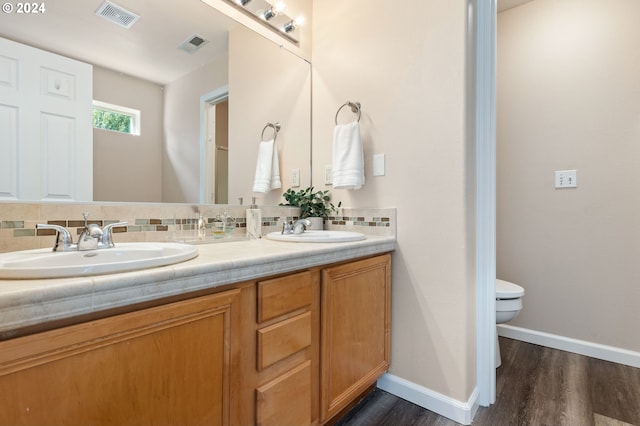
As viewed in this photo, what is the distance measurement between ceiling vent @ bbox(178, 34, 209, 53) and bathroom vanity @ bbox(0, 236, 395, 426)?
3.40ft

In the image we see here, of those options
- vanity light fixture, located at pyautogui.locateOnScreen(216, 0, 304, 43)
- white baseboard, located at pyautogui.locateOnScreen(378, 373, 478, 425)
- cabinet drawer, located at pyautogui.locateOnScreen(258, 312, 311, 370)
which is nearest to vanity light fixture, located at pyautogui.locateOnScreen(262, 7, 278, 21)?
vanity light fixture, located at pyautogui.locateOnScreen(216, 0, 304, 43)

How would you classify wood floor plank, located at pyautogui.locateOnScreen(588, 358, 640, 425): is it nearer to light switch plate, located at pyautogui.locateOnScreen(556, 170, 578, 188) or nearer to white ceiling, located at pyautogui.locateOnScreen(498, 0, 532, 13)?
light switch plate, located at pyautogui.locateOnScreen(556, 170, 578, 188)

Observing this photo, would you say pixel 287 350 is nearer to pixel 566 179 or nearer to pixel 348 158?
pixel 348 158

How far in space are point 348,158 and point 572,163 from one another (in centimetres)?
154

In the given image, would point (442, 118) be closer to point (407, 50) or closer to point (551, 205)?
point (407, 50)

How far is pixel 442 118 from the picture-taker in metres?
1.38

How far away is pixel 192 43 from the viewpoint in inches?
55.4

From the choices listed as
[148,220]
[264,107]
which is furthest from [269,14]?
[148,220]

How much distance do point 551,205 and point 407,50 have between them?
146 cm

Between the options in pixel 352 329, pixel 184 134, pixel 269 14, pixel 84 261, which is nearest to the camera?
pixel 84 261

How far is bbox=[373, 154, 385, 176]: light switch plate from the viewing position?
158 cm

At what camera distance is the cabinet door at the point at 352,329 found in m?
1.15

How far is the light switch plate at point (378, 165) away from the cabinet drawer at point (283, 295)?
2.45ft

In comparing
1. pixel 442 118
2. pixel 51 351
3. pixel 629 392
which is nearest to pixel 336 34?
pixel 442 118
